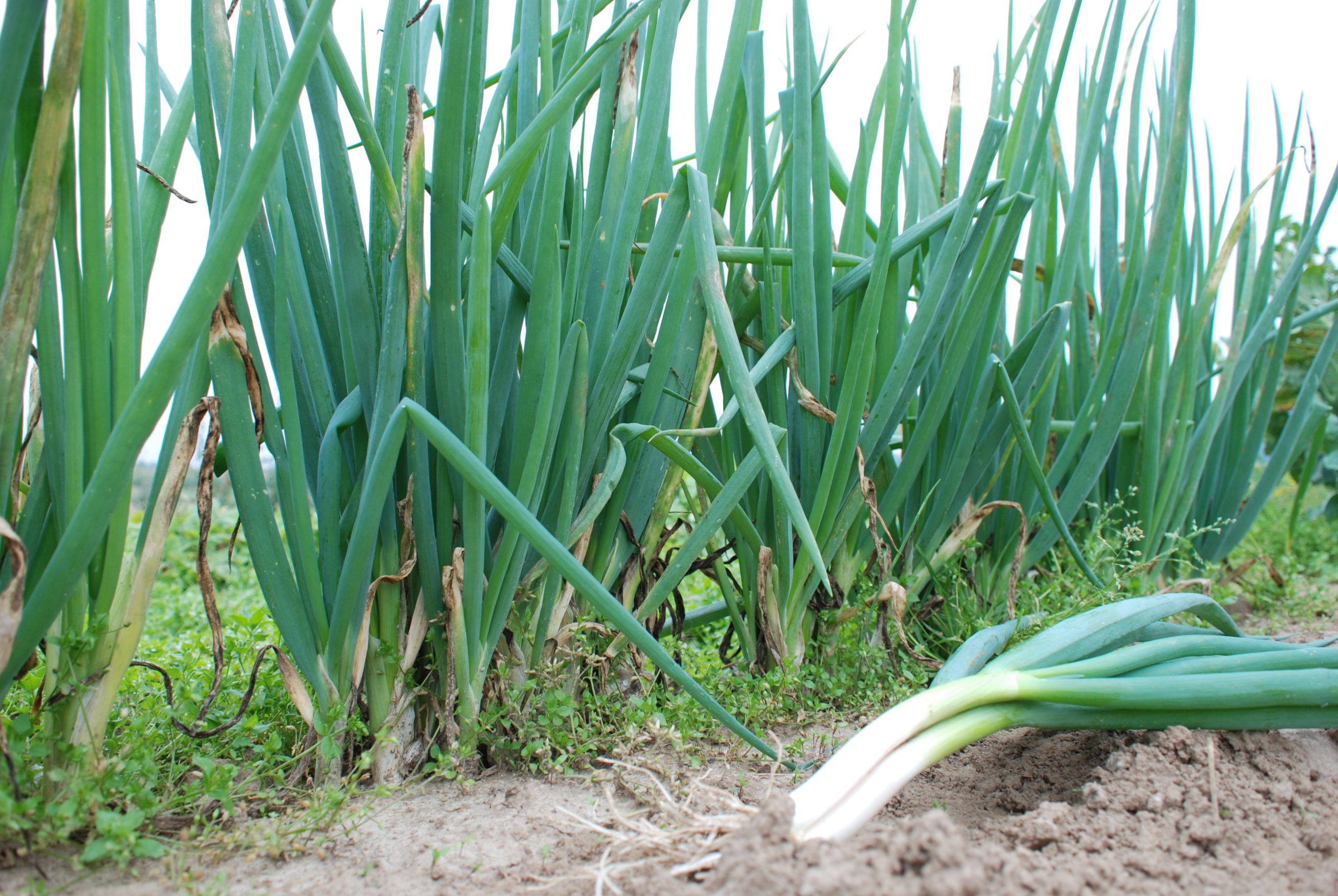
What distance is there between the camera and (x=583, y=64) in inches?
32.4

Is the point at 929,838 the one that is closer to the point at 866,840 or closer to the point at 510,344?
the point at 866,840

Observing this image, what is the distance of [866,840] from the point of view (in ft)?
1.98

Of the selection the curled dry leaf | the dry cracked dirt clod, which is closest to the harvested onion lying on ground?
the dry cracked dirt clod

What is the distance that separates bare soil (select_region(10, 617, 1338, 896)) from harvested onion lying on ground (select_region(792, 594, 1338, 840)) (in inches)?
1.8

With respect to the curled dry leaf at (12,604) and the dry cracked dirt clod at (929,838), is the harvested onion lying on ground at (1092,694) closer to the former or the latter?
the dry cracked dirt clod at (929,838)

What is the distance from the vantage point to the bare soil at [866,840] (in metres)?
0.58

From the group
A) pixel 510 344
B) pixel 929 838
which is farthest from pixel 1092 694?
pixel 510 344

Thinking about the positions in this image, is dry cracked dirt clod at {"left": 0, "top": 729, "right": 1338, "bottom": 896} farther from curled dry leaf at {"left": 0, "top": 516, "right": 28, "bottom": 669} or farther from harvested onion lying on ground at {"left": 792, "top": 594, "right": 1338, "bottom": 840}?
curled dry leaf at {"left": 0, "top": 516, "right": 28, "bottom": 669}

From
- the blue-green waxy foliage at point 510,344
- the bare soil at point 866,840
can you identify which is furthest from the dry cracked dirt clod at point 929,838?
the blue-green waxy foliage at point 510,344

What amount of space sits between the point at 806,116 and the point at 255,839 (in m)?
1.05

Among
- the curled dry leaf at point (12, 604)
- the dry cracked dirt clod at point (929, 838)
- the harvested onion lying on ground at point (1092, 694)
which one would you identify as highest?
the curled dry leaf at point (12, 604)

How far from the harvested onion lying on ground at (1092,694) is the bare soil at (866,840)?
5cm

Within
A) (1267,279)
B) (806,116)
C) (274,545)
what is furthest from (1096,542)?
(274,545)

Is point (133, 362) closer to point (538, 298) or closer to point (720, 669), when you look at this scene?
point (538, 298)
